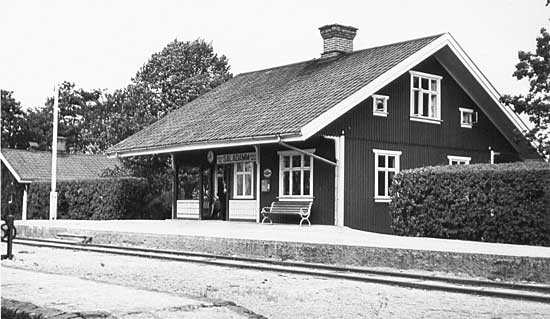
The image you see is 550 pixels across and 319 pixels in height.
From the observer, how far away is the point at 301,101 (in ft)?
79.4

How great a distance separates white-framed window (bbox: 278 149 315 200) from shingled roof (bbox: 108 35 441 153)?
1.34 meters

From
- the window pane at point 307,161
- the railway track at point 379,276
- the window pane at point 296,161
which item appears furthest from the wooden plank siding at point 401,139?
the railway track at point 379,276

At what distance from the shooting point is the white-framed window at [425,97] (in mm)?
25141

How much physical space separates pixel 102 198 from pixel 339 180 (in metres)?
12.9

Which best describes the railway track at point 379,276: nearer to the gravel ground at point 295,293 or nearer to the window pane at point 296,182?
the gravel ground at point 295,293

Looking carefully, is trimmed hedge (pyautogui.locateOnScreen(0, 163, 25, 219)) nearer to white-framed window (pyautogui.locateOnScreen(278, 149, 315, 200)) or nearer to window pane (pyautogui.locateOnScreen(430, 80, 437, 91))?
white-framed window (pyautogui.locateOnScreen(278, 149, 315, 200))

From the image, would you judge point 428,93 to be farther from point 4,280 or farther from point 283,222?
point 4,280

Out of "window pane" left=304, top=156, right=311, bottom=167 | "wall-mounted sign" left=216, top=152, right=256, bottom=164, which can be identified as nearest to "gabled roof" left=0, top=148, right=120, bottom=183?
"wall-mounted sign" left=216, top=152, right=256, bottom=164

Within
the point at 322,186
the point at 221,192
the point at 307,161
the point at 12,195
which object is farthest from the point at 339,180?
the point at 12,195

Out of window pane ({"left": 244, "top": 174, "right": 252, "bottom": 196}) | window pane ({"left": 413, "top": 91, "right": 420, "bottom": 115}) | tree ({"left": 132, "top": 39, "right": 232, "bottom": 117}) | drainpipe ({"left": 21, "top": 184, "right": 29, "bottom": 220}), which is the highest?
tree ({"left": 132, "top": 39, "right": 232, "bottom": 117})

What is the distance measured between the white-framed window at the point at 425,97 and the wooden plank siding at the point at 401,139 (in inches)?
7.0

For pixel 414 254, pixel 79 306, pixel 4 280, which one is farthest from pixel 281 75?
pixel 79 306

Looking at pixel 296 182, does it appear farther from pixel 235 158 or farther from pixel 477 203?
pixel 477 203

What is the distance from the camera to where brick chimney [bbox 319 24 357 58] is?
28.3 metres
